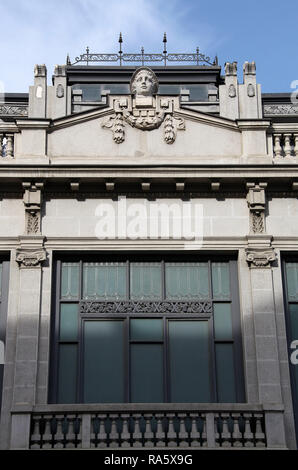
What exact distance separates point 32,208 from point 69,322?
2.65m

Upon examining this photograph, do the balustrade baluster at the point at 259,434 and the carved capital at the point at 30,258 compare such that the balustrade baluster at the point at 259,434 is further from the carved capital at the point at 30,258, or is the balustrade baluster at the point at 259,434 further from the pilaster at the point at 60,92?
the pilaster at the point at 60,92

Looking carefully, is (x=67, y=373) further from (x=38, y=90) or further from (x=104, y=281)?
(x=38, y=90)

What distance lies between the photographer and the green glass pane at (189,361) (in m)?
19.4

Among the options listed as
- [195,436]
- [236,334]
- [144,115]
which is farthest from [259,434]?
[144,115]

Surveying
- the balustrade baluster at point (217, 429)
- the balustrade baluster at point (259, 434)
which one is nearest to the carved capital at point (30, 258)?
the balustrade baluster at point (217, 429)

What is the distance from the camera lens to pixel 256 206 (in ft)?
67.7

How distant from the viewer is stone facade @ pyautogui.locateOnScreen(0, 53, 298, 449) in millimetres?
19125

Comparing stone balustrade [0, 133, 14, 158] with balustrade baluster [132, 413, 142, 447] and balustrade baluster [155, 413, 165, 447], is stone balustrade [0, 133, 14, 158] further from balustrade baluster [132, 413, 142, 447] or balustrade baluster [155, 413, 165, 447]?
balustrade baluster [155, 413, 165, 447]

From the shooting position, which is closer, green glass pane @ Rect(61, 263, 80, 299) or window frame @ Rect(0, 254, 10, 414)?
window frame @ Rect(0, 254, 10, 414)

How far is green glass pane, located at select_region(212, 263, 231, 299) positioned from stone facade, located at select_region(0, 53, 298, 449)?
378mm

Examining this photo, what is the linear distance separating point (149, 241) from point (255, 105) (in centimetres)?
709

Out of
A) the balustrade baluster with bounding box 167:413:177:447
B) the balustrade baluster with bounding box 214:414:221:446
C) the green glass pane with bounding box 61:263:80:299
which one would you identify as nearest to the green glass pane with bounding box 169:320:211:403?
the balustrade baluster with bounding box 214:414:221:446

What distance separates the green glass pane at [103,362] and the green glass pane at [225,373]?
204cm
